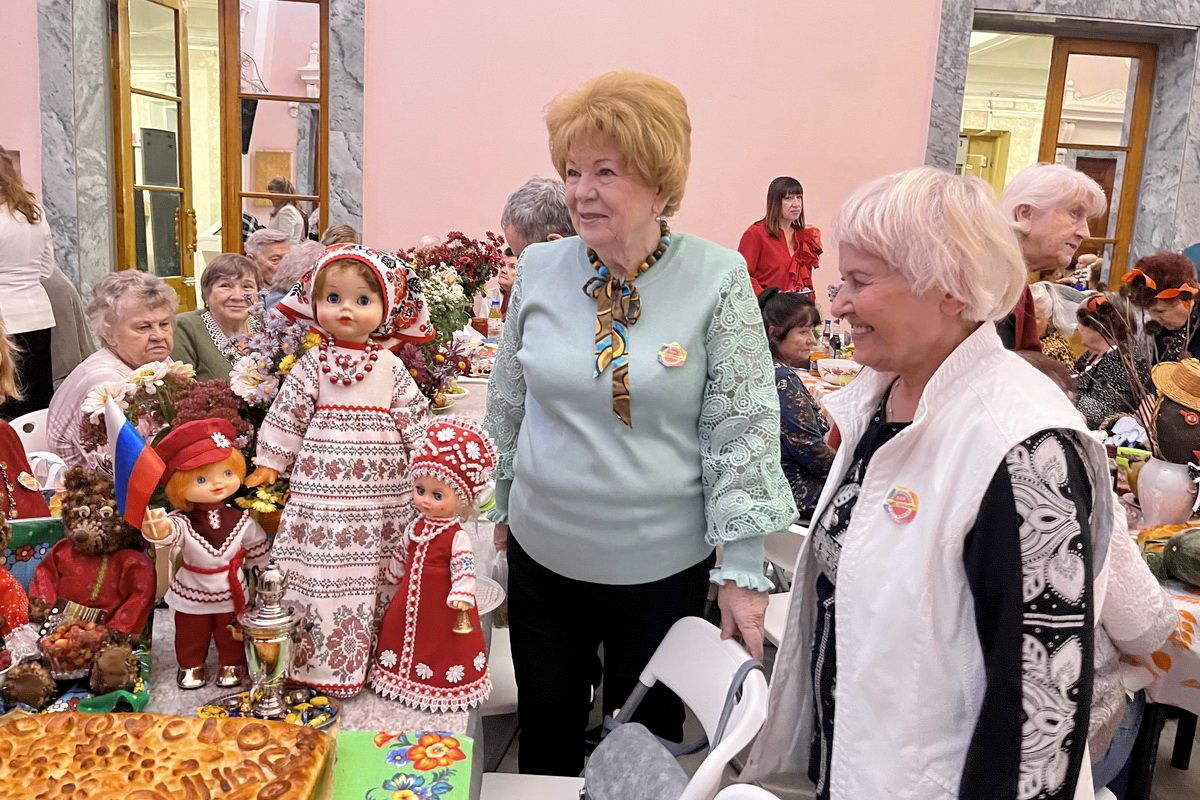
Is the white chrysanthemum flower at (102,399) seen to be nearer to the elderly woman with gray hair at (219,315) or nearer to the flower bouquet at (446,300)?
the flower bouquet at (446,300)

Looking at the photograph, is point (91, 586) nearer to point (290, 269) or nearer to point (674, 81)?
point (290, 269)

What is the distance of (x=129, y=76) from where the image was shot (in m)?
6.43

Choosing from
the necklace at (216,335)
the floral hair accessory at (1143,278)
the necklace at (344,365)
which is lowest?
the necklace at (216,335)

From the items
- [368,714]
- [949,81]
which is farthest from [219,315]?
[949,81]

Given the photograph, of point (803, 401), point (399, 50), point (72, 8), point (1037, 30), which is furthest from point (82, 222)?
point (1037, 30)

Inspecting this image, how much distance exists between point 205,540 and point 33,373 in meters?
3.61

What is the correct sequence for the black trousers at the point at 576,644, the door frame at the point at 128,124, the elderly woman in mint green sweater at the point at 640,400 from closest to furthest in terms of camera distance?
the elderly woman in mint green sweater at the point at 640,400, the black trousers at the point at 576,644, the door frame at the point at 128,124

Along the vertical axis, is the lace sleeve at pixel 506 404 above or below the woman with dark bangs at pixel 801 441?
above

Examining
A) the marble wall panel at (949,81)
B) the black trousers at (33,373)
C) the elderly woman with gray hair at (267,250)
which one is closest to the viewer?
the black trousers at (33,373)

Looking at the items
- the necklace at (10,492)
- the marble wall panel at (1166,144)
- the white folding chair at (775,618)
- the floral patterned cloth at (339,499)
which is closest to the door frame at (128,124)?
the necklace at (10,492)

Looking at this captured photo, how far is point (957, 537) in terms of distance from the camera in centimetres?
117

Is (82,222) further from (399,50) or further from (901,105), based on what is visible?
(901,105)

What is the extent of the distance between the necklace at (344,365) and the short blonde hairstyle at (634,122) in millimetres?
516

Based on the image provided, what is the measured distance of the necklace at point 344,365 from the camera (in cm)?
159
